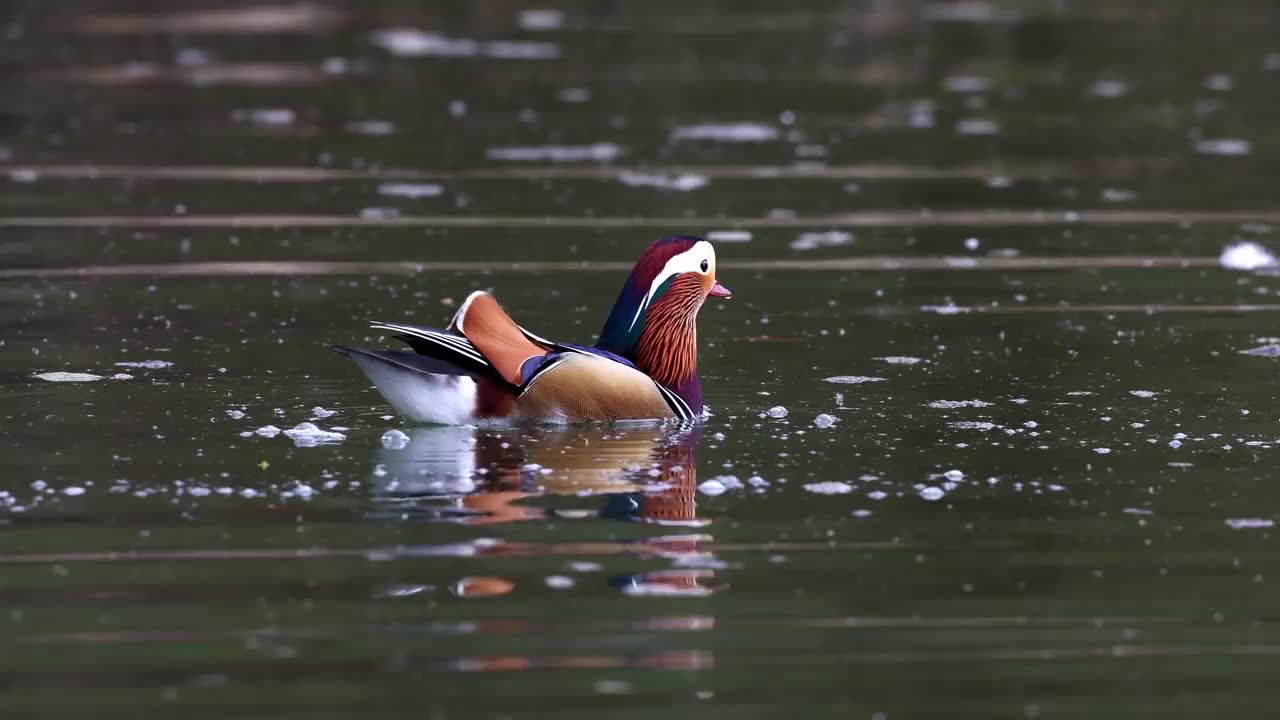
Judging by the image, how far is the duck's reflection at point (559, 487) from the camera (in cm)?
821

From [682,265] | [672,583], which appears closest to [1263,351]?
[682,265]

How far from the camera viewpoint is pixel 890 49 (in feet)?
88.2

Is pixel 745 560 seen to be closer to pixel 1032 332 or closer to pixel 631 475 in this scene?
pixel 631 475

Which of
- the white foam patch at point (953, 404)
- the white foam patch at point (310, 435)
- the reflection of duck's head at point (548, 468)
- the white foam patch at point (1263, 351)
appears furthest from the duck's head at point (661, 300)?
the white foam patch at point (1263, 351)

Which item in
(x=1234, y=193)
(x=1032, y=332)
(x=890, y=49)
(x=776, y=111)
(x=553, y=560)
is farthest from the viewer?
(x=890, y=49)

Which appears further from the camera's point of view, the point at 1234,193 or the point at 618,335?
the point at 1234,193

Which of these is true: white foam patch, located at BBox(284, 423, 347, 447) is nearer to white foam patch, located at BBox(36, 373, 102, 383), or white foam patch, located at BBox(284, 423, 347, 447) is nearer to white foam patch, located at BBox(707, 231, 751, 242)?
white foam patch, located at BBox(36, 373, 102, 383)

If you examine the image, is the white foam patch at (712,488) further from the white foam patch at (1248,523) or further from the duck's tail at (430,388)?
the white foam patch at (1248,523)

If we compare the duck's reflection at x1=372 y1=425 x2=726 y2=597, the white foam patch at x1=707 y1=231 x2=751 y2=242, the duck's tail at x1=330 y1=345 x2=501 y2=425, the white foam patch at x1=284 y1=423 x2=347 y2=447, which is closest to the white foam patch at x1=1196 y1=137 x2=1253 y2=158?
the white foam patch at x1=707 y1=231 x2=751 y2=242

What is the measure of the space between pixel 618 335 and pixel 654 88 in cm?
1253

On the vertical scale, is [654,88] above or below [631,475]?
above

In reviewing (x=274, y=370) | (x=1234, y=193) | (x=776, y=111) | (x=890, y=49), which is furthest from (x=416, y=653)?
(x=890, y=49)

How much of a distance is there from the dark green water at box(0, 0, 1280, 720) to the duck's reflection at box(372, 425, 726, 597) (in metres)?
0.03

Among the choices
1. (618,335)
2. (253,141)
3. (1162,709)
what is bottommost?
(1162,709)
